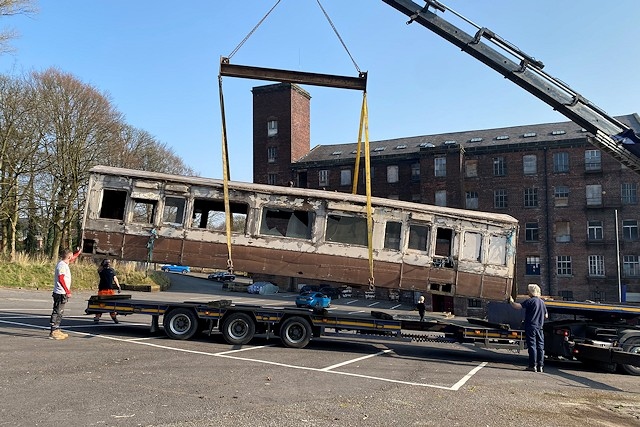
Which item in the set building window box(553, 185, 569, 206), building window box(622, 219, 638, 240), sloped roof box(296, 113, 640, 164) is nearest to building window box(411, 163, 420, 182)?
sloped roof box(296, 113, 640, 164)

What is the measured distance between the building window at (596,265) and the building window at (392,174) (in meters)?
19.2

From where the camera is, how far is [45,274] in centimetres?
3158

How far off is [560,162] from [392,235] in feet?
122

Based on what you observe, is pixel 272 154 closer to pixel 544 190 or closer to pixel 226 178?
pixel 544 190

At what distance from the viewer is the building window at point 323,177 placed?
5541cm

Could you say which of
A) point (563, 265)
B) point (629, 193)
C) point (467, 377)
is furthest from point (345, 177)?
point (467, 377)

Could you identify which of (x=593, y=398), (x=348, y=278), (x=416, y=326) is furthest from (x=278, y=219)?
(x=593, y=398)

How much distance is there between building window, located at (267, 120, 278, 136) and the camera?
5834 centimetres

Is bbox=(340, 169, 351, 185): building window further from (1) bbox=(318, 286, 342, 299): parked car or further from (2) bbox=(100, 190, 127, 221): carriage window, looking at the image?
(2) bbox=(100, 190, 127, 221): carriage window

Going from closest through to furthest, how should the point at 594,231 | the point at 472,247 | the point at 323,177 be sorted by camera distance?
the point at 472,247
the point at 594,231
the point at 323,177

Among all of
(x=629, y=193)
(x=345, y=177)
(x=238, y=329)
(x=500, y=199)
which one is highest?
(x=345, y=177)

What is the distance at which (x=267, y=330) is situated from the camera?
1346 cm

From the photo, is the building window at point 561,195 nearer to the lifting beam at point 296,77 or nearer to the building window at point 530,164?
the building window at point 530,164

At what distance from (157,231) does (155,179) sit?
1.42m
